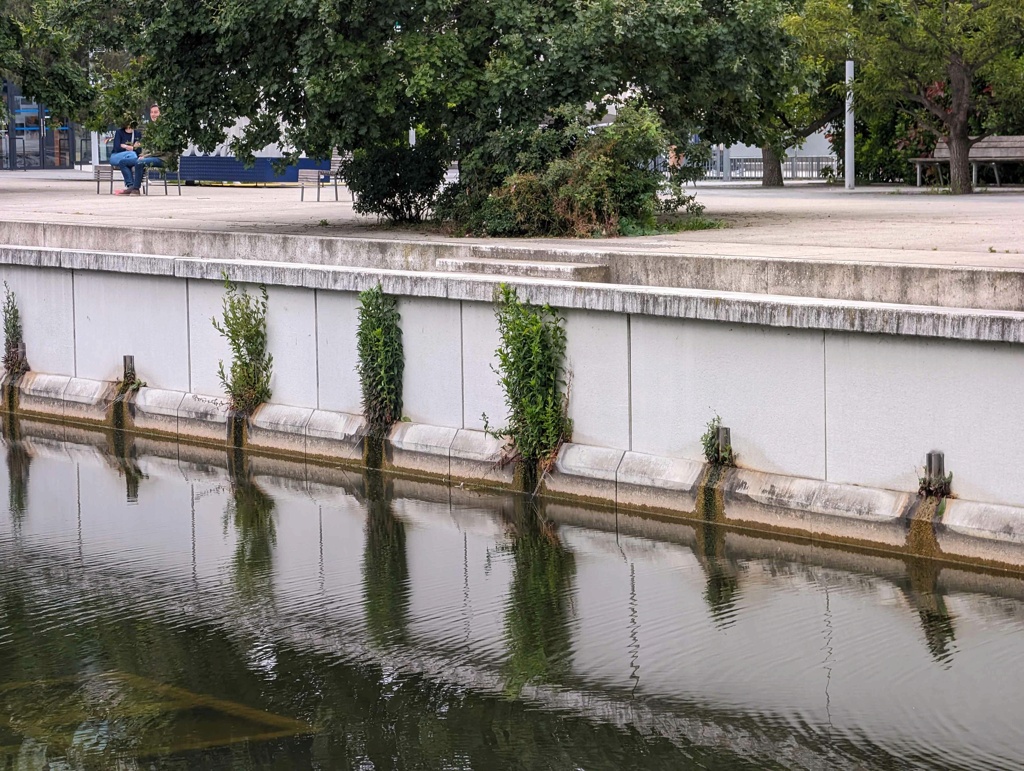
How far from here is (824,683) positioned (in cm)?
958

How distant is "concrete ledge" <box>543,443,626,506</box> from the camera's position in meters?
13.8

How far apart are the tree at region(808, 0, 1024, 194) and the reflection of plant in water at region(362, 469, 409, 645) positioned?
12.1 meters

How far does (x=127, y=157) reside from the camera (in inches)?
1217

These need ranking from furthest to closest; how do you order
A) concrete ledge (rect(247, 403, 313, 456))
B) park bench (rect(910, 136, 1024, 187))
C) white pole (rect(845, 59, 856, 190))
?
white pole (rect(845, 59, 856, 190)) → park bench (rect(910, 136, 1024, 187)) → concrete ledge (rect(247, 403, 313, 456))

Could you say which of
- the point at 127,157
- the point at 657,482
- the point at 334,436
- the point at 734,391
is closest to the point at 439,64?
the point at 334,436

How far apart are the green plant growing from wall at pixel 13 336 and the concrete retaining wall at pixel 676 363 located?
6.06ft

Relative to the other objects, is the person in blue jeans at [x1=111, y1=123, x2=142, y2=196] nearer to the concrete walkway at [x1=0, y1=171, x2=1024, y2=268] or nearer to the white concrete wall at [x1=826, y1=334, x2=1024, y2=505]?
the concrete walkway at [x1=0, y1=171, x2=1024, y2=268]

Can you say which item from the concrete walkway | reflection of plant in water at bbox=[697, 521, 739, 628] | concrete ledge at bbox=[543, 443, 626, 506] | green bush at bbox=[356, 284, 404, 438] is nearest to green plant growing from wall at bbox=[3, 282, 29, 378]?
the concrete walkway

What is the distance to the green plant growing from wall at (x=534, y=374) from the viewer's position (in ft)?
45.9

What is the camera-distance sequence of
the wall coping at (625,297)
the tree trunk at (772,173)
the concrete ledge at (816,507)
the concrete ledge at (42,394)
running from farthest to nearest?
the tree trunk at (772,173)
the concrete ledge at (42,394)
the concrete ledge at (816,507)
the wall coping at (625,297)

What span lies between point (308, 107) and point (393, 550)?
7.23 m

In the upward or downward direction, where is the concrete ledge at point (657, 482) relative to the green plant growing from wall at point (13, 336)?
downward

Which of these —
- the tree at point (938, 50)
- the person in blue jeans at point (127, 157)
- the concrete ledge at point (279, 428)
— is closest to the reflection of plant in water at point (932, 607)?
the concrete ledge at point (279, 428)

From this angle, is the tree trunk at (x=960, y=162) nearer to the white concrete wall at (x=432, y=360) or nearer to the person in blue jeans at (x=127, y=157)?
the white concrete wall at (x=432, y=360)
